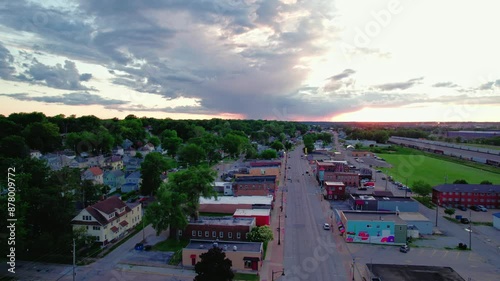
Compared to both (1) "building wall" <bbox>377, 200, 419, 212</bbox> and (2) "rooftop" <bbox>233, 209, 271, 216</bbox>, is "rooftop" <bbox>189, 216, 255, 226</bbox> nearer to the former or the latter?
(2) "rooftop" <bbox>233, 209, 271, 216</bbox>

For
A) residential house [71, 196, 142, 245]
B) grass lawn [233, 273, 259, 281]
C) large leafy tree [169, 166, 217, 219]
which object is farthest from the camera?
large leafy tree [169, 166, 217, 219]

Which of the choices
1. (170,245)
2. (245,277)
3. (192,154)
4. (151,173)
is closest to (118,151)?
(192,154)

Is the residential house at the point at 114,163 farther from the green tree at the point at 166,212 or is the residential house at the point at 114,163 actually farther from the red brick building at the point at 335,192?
the red brick building at the point at 335,192

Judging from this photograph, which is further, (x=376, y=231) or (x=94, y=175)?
(x=94, y=175)

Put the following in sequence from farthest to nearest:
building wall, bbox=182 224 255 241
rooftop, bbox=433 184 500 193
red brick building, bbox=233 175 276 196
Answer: red brick building, bbox=233 175 276 196
rooftop, bbox=433 184 500 193
building wall, bbox=182 224 255 241

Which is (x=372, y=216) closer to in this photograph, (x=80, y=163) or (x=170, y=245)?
(x=170, y=245)

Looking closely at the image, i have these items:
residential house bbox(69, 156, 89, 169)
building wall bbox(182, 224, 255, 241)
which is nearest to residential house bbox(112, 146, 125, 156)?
residential house bbox(69, 156, 89, 169)
